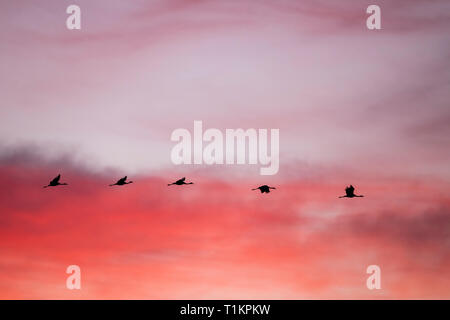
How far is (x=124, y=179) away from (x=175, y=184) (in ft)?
23.1
